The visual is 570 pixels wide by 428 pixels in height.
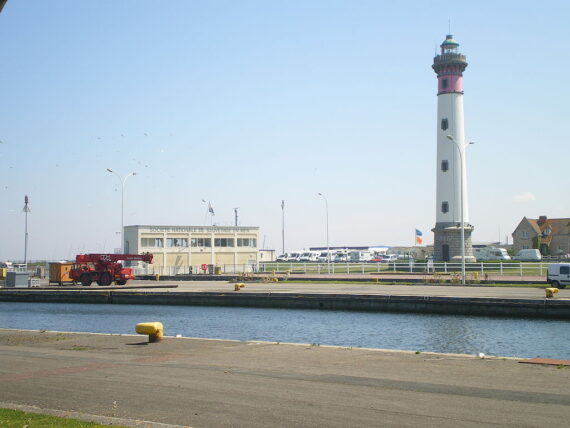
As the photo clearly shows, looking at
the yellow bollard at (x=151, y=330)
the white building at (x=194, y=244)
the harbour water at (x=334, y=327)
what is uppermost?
the white building at (x=194, y=244)

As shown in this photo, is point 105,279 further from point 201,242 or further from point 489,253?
point 489,253

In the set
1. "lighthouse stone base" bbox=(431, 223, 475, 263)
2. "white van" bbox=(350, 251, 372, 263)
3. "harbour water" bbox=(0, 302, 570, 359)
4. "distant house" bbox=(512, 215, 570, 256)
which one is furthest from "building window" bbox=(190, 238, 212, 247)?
"distant house" bbox=(512, 215, 570, 256)

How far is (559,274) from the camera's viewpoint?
4603cm

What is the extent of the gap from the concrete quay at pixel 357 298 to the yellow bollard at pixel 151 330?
19.6 metres

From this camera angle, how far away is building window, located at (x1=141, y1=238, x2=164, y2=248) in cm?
8394

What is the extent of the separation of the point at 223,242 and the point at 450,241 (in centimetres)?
3085

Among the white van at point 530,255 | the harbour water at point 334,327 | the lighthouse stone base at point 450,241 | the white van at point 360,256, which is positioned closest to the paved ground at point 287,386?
the harbour water at point 334,327

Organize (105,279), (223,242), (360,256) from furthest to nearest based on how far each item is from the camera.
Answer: (360,256) < (223,242) < (105,279)

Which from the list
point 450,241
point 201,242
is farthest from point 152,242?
point 450,241

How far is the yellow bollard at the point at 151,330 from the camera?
72.3 ft

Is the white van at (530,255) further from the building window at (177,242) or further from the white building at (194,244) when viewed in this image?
the building window at (177,242)

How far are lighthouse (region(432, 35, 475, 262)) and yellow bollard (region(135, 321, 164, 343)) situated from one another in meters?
56.7

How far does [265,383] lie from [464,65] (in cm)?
6931

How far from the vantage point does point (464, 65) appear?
77.4 metres
